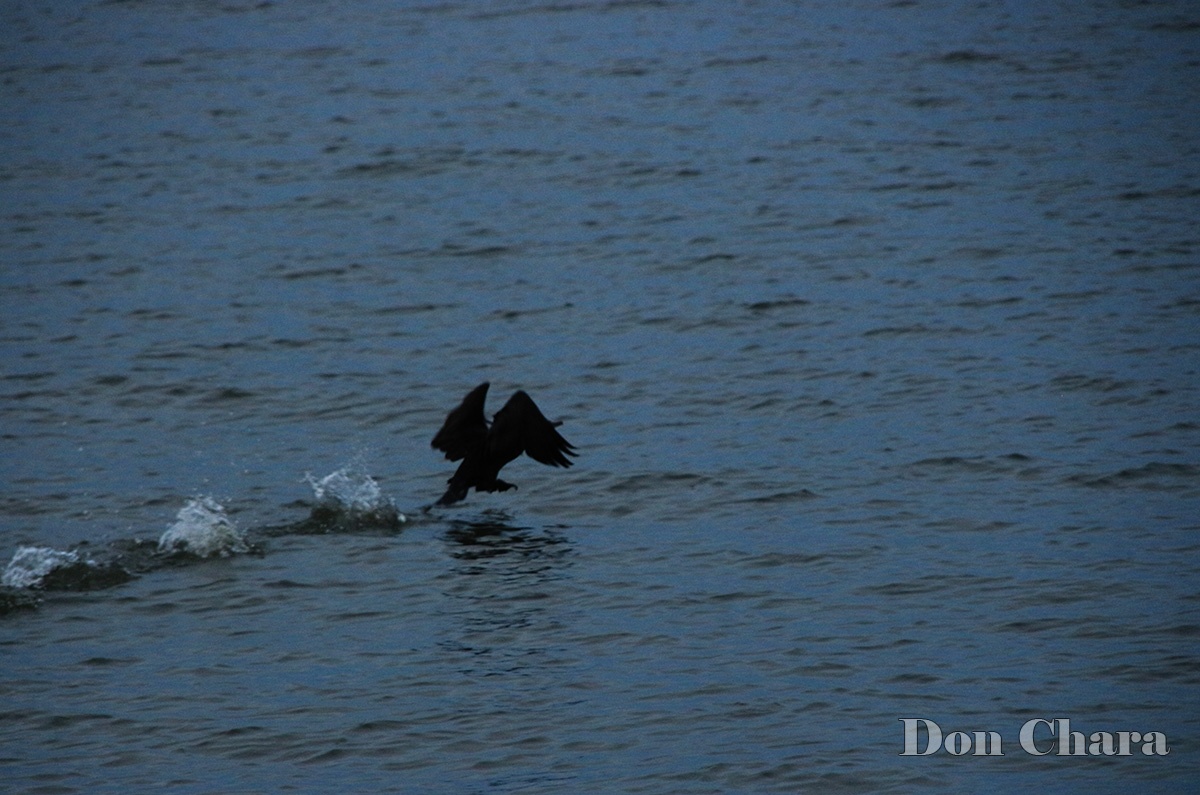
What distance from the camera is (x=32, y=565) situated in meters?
9.76

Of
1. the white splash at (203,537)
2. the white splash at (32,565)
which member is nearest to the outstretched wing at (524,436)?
the white splash at (203,537)

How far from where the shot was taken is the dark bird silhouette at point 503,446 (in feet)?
33.9

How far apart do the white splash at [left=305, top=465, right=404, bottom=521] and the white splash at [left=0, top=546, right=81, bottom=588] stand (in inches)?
64.4

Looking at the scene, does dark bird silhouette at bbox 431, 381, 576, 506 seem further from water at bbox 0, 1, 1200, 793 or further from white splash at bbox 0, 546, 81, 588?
white splash at bbox 0, 546, 81, 588

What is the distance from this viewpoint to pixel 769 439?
11.9 metres

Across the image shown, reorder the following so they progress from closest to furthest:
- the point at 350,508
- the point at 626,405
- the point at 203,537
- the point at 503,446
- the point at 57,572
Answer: the point at 57,572 → the point at 203,537 → the point at 503,446 → the point at 350,508 → the point at 626,405

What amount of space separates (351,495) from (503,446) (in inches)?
46.0

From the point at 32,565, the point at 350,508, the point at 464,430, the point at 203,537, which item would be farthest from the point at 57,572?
the point at 464,430

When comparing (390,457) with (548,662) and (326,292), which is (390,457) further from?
(326,292)

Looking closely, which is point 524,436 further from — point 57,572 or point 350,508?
point 57,572

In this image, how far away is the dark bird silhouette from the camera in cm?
1034

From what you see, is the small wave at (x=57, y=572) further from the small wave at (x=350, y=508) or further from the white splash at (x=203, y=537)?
the small wave at (x=350, y=508)

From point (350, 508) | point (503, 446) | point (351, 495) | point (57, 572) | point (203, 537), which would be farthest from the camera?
point (351, 495)

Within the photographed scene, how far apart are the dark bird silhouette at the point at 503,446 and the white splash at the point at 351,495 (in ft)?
1.54
